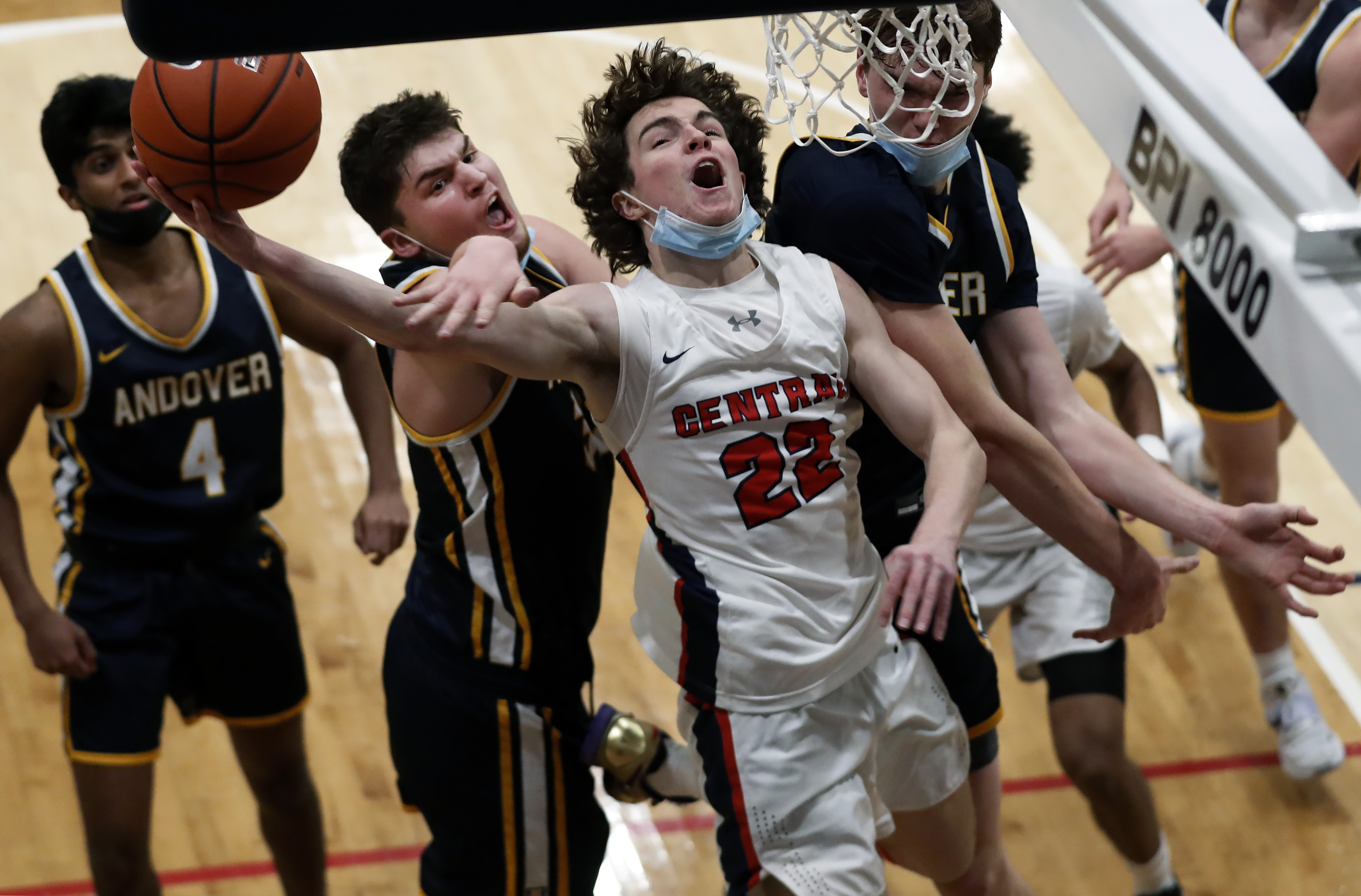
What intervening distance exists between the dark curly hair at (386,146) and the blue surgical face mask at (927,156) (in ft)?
3.03

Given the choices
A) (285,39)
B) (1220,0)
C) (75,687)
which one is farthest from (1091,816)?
(285,39)

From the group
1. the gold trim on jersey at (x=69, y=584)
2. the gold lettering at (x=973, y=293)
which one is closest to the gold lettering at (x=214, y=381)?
the gold trim on jersey at (x=69, y=584)

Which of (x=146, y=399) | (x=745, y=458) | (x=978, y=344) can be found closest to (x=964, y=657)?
(x=978, y=344)

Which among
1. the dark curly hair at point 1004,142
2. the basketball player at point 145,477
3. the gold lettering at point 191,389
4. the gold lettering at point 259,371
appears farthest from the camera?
the dark curly hair at point 1004,142

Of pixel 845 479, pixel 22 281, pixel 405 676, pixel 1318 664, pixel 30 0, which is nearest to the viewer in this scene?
pixel 845 479

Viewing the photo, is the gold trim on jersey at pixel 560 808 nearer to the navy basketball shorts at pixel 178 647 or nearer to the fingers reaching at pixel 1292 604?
the navy basketball shorts at pixel 178 647

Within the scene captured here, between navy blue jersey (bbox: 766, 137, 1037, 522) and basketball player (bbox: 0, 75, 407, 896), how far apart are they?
4.87 feet

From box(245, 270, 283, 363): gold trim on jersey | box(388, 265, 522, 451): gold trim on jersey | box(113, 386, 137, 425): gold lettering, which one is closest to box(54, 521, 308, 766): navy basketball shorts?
box(113, 386, 137, 425): gold lettering

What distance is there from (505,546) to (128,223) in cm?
143

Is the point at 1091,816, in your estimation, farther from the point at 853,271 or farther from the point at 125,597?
the point at 125,597

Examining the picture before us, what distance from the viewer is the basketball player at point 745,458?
313 centimetres

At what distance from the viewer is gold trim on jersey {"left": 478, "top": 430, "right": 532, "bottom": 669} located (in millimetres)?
3566

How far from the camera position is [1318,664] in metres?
5.84

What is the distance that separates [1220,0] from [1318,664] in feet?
7.66
